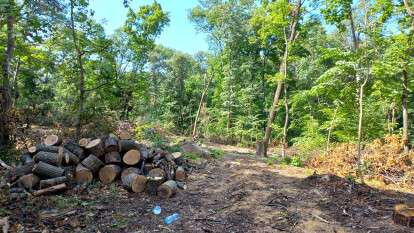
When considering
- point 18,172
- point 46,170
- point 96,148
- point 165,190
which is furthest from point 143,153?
point 18,172

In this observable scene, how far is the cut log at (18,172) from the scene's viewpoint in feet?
20.1

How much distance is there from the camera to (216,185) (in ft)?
24.7

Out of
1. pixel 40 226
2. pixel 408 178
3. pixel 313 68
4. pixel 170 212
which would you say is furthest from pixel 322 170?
pixel 313 68

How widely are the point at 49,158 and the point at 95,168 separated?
91 centimetres

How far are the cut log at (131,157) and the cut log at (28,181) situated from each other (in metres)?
1.76

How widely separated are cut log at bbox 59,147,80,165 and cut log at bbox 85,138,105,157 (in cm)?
32

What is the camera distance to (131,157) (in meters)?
7.14

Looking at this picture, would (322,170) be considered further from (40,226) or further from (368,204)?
(40,226)

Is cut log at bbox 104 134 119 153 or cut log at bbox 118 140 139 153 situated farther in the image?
cut log at bbox 118 140 139 153

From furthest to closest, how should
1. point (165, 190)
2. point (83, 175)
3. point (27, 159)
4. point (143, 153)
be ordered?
1. point (143, 153)
2. point (27, 159)
3. point (83, 175)
4. point (165, 190)

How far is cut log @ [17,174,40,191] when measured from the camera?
5994mm

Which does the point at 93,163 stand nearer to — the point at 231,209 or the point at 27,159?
the point at 27,159

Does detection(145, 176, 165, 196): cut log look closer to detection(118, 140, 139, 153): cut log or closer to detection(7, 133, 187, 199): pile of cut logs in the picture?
detection(7, 133, 187, 199): pile of cut logs

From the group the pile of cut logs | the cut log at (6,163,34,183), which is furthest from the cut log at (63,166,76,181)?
the cut log at (6,163,34,183)
